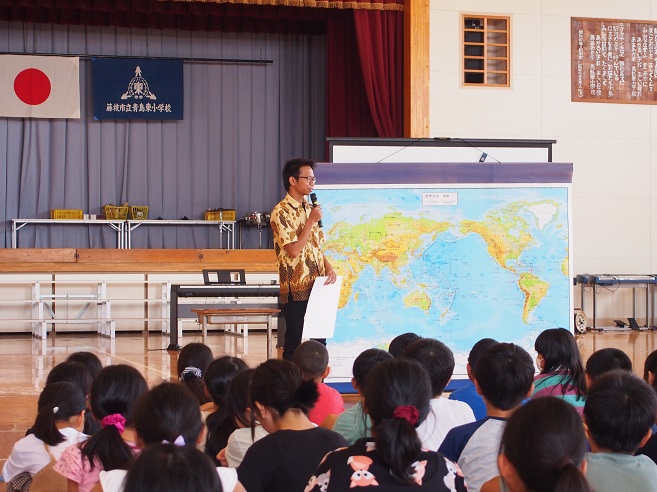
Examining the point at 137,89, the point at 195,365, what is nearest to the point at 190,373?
the point at 195,365

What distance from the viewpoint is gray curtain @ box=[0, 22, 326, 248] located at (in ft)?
35.2

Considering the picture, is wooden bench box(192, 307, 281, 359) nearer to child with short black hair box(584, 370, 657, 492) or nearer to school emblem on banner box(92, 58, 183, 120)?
school emblem on banner box(92, 58, 183, 120)

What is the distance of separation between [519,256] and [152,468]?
3.78 metres

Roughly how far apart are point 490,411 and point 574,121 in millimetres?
7472

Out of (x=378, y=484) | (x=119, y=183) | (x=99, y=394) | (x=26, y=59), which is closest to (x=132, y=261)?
(x=119, y=183)

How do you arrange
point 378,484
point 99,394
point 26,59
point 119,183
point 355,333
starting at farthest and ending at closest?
1. point 119,183
2. point 26,59
3. point 355,333
4. point 99,394
5. point 378,484

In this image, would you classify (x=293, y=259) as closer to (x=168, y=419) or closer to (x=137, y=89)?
(x=168, y=419)

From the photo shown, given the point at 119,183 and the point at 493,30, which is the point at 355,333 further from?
the point at 119,183

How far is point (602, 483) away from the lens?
63.4 inches

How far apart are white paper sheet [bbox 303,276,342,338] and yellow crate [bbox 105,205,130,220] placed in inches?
275

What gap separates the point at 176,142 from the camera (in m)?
11.1

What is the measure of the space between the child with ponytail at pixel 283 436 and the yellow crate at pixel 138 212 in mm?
8912

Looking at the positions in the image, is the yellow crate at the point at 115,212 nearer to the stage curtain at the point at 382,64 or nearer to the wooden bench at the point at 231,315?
the stage curtain at the point at 382,64

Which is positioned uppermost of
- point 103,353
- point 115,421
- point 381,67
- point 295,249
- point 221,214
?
point 381,67
